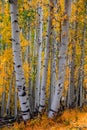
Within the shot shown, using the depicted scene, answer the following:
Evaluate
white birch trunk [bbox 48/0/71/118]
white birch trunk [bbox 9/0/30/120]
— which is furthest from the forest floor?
white birch trunk [bbox 9/0/30/120]

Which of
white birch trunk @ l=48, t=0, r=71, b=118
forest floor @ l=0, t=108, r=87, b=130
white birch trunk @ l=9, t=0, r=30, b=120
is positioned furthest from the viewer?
white birch trunk @ l=48, t=0, r=71, b=118

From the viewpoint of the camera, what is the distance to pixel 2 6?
71.1 feet

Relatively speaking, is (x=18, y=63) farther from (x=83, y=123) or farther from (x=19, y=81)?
(x=83, y=123)

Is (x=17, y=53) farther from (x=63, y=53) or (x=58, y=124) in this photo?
(x=58, y=124)

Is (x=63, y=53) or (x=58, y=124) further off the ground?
(x=63, y=53)

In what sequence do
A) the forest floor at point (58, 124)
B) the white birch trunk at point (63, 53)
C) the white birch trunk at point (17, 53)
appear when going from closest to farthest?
the white birch trunk at point (17, 53) < the forest floor at point (58, 124) < the white birch trunk at point (63, 53)

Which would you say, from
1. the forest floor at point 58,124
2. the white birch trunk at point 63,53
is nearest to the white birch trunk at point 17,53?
the forest floor at point 58,124

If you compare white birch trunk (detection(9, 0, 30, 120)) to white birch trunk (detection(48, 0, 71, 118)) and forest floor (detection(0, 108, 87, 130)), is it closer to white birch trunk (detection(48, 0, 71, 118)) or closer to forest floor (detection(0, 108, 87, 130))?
forest floor (detection(0, 108, 87, 130))

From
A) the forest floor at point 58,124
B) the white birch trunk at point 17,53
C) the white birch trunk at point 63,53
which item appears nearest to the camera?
the white birch trunk at point 17,53

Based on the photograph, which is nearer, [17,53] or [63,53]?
[17,53]

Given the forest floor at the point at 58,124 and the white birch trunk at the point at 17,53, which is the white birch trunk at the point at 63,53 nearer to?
the forest floor at the point at 58,124

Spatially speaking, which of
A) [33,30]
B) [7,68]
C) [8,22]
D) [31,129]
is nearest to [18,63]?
[31,129]

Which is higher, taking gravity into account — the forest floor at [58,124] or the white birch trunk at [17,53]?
the white birch trunk at [17,53]

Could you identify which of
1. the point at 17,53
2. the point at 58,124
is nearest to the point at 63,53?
the point at 17,53
